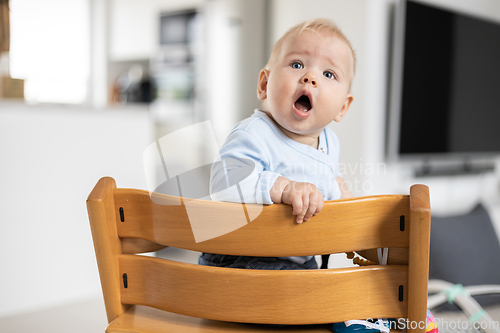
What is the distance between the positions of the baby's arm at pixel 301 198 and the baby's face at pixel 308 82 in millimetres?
156

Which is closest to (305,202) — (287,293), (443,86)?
(287,293)

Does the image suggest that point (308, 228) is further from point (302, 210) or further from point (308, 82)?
point (308, 82)

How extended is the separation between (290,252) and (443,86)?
6.82 feet

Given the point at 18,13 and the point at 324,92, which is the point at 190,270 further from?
the point at 18,13

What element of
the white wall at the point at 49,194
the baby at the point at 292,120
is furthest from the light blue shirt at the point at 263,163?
the white wall at the point at 49,194

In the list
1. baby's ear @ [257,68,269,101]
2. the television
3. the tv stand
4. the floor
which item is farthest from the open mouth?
the tv stand

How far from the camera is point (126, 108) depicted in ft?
6.01

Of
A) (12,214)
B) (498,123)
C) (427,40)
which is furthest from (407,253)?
(498,123)

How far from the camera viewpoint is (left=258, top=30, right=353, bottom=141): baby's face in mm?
656

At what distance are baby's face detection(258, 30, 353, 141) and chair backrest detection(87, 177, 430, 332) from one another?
222 millimetres

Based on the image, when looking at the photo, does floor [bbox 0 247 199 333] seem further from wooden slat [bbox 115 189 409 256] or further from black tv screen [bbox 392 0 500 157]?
black tv screen [bbox 392 0 500 157]

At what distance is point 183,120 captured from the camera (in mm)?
3594

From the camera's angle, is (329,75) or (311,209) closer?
(311,209)

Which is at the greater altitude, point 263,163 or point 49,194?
point 263,163
